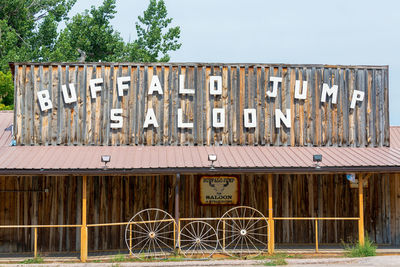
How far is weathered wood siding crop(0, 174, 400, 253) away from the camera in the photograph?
Answer: 59.5ft

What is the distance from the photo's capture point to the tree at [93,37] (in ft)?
138

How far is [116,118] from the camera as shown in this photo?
18719mm

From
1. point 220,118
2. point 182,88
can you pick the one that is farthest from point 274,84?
point 182,88

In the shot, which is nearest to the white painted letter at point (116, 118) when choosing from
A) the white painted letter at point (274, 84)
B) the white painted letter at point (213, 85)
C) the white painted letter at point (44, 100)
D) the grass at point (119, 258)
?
the white painted letter at point (44, 100)

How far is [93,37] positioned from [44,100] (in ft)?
84.5

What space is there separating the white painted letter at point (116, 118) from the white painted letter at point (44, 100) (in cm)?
217

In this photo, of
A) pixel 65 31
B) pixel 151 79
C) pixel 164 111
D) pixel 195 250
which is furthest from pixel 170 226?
pixel 65 31

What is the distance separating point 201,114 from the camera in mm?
19031

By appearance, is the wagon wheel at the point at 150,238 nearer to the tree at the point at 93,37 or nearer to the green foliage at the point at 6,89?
the green foliage at the point at 6,89

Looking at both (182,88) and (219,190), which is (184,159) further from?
(182,88)

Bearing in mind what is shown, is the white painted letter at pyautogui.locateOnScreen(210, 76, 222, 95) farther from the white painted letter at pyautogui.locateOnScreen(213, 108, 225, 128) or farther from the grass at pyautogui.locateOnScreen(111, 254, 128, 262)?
the grass at pyautogui.locateOnScreen(111, 254, 128, 262)

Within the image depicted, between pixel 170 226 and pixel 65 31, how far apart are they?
1130 inches

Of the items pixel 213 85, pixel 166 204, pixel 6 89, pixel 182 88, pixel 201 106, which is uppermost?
pixel 6 89

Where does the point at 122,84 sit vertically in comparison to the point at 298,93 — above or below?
above
